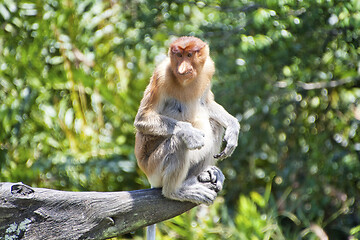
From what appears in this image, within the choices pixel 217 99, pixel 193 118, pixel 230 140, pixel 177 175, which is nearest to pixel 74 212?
pixel 177 175

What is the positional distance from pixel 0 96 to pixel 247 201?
9.06 feet

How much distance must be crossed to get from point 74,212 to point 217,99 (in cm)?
269

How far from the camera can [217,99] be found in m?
5.49

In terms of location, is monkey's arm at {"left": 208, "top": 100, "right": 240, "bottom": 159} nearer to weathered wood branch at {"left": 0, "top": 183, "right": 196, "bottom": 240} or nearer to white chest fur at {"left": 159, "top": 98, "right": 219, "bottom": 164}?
white chest fur at {"left": 159, "top": 98, "right": 219, "bottom": 164}

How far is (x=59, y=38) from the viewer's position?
19.0 feet

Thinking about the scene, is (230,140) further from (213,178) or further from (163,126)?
(163,126)

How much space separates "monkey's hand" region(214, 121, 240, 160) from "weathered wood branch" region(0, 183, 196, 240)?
1.27 feet

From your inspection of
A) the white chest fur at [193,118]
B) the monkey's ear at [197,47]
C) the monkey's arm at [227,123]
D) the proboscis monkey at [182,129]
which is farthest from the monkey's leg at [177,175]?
the monkey's ear at [197,47]

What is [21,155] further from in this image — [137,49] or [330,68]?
[330,68]

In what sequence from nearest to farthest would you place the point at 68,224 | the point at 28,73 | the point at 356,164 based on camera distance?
the point at 68,224 → the point at 356,164 → the point at 28,73

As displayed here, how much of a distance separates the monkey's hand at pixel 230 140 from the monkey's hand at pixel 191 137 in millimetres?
222

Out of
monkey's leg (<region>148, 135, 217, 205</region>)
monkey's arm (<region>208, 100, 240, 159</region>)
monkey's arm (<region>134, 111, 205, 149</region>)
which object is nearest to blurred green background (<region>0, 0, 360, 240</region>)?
monkey's arm (<region>208, 100, 240, 159</region>)

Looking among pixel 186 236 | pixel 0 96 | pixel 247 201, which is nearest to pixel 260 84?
pixel 247 201

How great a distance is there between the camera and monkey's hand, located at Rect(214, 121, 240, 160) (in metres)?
3.22
